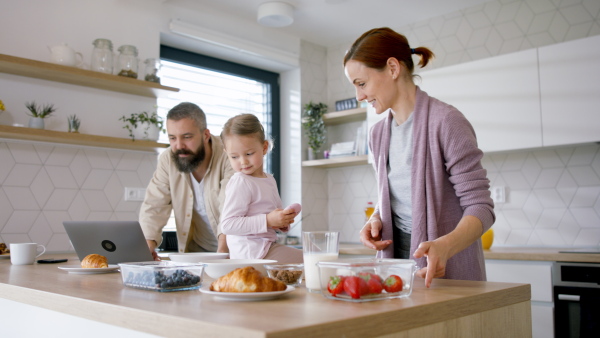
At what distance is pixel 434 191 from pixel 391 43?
478 millimetres

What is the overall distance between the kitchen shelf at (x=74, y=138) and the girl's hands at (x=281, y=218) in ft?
6.35

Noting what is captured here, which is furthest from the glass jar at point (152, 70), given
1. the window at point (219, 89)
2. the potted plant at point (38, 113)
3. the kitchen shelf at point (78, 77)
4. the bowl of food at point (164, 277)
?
the bowl of food at point (164, 277)

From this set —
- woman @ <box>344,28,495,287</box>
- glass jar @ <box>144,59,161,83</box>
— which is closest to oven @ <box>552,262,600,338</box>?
woman @ <box>344,28,495,287</box>

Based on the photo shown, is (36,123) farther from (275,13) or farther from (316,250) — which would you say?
(316,250)

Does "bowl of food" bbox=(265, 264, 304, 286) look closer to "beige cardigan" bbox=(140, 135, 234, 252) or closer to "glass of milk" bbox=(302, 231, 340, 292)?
"glass of milk" bbox=(302, 231, 340, 292)

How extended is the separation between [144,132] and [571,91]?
8.46ft

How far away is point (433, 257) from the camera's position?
1.17 metres

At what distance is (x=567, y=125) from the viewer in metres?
3.12

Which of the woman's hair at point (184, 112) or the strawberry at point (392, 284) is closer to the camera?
the strawberry at point (392, 284)

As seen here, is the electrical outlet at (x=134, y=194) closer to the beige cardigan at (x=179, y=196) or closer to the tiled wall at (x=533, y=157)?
the beige cardigan at (x=179, y=196)

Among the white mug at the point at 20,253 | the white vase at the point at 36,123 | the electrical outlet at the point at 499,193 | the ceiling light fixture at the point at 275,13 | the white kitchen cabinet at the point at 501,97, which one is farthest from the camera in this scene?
the ceiling light fixture at the point at 275,13

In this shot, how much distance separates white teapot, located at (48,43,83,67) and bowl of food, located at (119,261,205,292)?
2318 mm

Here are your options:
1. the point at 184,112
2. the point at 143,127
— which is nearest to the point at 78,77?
the point at 143,127

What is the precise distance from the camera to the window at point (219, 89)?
162 inches
